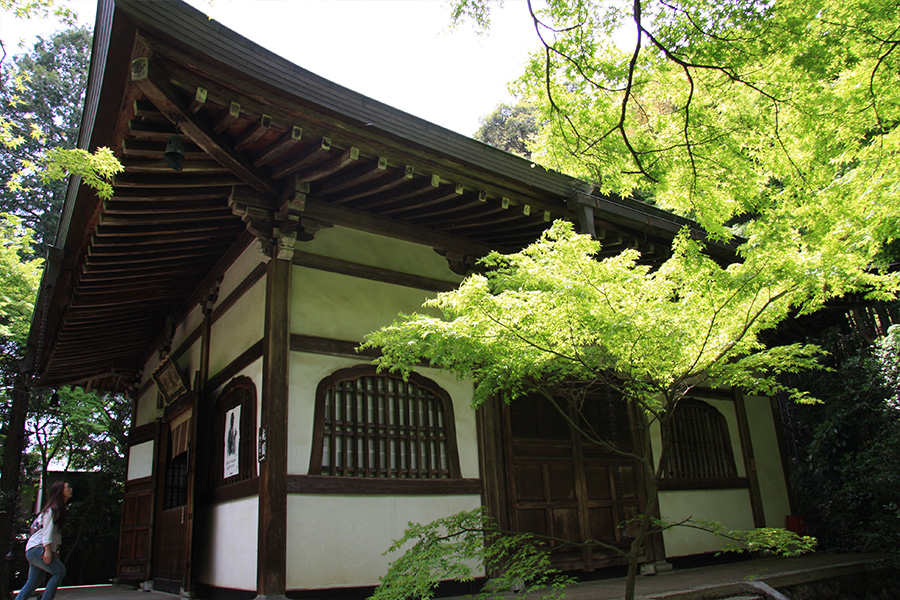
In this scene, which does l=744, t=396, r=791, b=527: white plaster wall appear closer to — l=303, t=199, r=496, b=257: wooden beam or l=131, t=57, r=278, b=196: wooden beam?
l=303, t=199, r=496, b=257: wooden beam

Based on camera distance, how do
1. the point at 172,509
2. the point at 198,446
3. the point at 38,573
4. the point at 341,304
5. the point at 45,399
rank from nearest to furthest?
the point at 38,573
the point at 341,304
the point at 198,446
the point at 172,509
the point at 45,399

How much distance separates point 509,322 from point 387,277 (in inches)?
97.1

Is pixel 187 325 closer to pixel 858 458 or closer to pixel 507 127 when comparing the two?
pixel 858 458

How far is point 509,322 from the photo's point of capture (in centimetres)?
373

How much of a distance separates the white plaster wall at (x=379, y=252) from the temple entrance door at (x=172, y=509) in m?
2.80

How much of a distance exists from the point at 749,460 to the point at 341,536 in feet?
21.2

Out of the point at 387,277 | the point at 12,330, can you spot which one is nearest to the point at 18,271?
the point at 12,330

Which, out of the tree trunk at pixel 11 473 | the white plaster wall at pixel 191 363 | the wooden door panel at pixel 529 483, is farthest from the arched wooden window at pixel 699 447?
the tree trunk at pixel 11 473

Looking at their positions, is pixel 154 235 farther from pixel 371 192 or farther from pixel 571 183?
pixel 571 183

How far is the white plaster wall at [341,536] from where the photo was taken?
4691 millimetres

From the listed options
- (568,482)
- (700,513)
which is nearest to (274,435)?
(568,482)

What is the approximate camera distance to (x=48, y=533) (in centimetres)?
528

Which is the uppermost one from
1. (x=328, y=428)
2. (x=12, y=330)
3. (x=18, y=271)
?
(x=18, y=271)

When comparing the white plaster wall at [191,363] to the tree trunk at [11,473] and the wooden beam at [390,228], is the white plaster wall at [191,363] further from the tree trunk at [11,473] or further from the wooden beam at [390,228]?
the wooden beam at [390,228]
